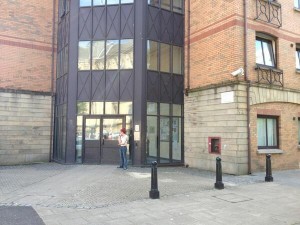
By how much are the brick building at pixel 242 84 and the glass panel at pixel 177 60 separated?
51 centimetres

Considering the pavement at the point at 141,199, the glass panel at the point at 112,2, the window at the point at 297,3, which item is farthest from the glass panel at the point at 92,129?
the window at the point at 297,3

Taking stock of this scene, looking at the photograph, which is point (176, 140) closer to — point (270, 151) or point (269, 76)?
point (270, 151)

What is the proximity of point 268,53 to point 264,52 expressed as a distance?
309mm

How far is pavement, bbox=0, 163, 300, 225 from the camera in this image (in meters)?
6.39

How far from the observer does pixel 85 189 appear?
9.23 meters

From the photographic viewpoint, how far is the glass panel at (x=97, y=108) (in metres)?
14.8

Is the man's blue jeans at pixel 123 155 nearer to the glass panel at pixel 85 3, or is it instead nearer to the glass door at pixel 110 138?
the glass door at pixel 110 138

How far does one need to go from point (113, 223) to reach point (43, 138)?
11.5 meters

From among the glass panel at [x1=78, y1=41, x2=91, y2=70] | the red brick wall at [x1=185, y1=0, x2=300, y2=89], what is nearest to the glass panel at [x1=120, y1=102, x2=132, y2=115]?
the glass panel at [x1=78, y1=41, x2=91, y2=70]

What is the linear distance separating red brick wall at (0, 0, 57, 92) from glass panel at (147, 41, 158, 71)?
18.8ft

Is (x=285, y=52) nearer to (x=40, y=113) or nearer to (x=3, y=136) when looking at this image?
(x=40, y=113)

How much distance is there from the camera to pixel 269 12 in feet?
44.0

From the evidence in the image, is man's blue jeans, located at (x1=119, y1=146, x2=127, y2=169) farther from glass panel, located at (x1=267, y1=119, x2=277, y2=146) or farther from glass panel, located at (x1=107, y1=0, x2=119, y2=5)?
glass panel, located at (x1=107, y1=0, x2=119, y2=5)

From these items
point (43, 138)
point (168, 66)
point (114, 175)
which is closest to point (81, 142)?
point (43, 138)
